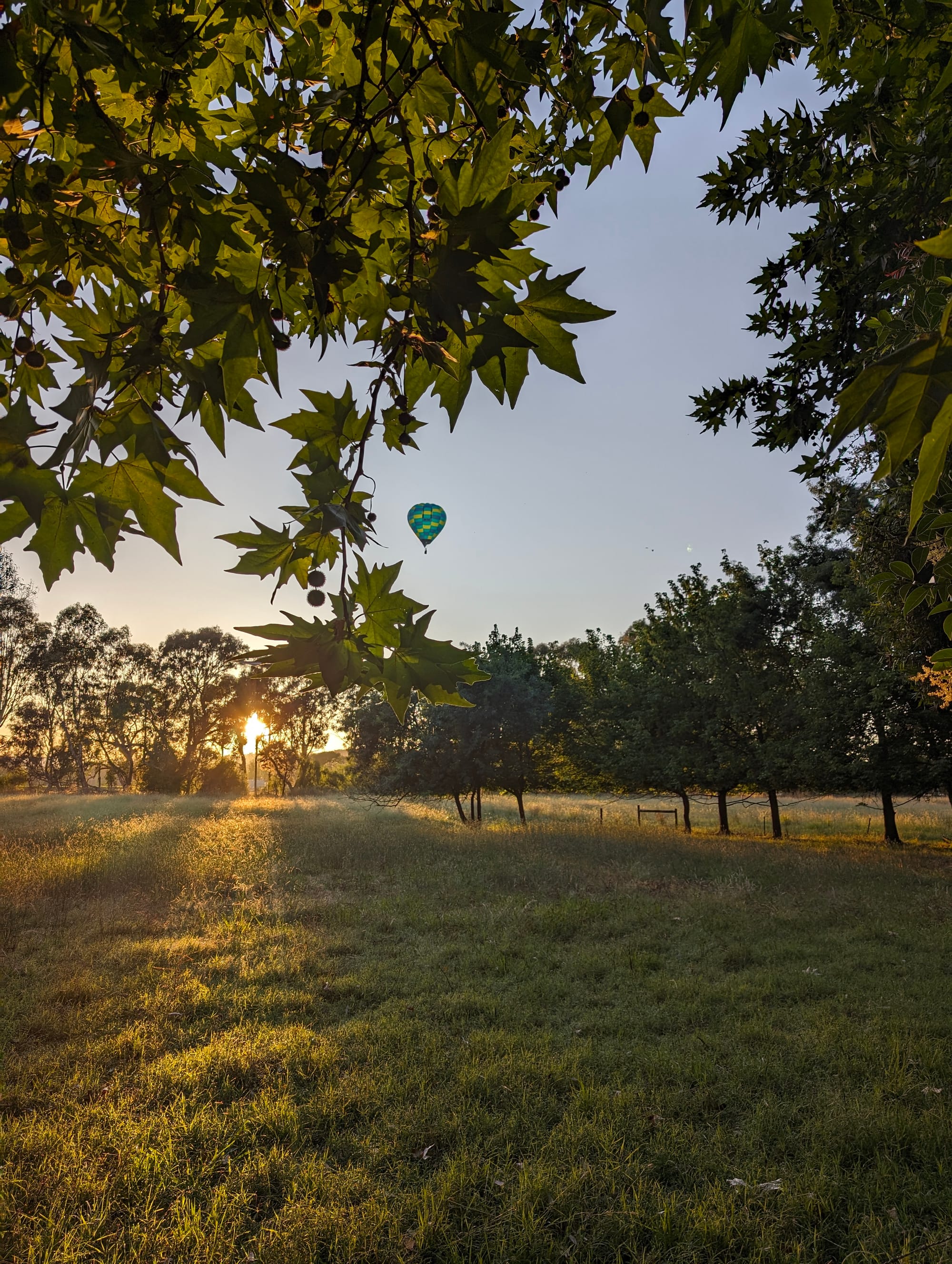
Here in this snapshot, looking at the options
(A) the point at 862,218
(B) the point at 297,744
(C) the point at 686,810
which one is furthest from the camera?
(B) the point at 297,744

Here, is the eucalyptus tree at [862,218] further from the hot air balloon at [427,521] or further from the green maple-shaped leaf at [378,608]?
the hot air balloon at [427,521]

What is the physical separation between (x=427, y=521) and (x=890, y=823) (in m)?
20.3

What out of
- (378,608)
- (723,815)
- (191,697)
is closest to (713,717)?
(723,815)

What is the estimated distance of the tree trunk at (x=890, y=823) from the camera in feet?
62.9

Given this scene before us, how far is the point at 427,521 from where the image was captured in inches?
218

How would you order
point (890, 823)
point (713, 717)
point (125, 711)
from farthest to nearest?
point (125, 711) < point (713, 717) < point (890, 823)

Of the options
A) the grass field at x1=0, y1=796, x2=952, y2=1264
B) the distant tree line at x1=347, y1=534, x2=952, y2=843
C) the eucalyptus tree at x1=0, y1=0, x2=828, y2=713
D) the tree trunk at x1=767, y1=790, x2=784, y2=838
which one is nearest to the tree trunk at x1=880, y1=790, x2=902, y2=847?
the distant tree line at x1=347, y1=534, x2=952, y2=843

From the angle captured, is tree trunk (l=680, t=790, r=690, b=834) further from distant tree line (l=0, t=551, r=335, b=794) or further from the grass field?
distant tree line (l=0, t=551, r=335, b=794)

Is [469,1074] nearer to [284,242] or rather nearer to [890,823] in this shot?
[284,242]

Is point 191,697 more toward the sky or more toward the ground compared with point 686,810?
more toward the sky

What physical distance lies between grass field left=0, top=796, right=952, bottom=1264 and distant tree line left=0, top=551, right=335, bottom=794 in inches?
1168

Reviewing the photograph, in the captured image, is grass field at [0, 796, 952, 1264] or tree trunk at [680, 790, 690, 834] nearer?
grass field at [0, 796, 952, 1264]

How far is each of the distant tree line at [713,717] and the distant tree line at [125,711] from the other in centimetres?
1762

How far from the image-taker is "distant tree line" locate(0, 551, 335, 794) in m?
39.2
